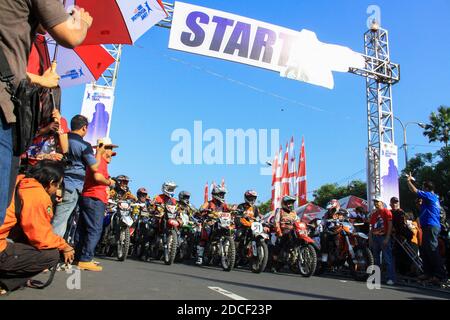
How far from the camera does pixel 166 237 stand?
9109 millimetres

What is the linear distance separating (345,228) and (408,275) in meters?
1.94

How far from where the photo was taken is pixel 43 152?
211 inches

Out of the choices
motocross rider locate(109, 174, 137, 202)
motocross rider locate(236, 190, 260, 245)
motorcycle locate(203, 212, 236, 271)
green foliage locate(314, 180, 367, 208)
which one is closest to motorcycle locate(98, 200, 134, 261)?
motocross rider locate(109, 174, 137, 202)

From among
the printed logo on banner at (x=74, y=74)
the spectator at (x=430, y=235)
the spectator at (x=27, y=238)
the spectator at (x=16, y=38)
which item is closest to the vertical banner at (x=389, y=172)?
the spectator at (x=430, y=235)

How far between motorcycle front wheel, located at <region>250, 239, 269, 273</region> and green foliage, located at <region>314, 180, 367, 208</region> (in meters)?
40.3

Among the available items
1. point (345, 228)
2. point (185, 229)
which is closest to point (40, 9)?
point (345, 228)

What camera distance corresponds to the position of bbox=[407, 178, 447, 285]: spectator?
7.57 meters

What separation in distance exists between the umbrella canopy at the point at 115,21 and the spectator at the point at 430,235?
6.06 m

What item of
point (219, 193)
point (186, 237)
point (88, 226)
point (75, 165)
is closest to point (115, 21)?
point (75, 165)

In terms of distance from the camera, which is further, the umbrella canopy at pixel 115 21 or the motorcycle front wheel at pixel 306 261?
the motorcycle front wheel at pixel 306 261

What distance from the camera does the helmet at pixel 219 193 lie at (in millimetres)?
10727

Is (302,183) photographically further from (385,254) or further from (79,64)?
(79,64)

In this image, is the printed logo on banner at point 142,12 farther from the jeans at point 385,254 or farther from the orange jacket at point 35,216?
the jeans at point 385,254
